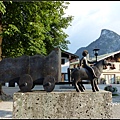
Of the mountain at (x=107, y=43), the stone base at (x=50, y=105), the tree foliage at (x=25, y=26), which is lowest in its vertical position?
the stone base at (x=50, y=105)

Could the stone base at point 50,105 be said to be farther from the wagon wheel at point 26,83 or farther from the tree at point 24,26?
the tree at point 24,26

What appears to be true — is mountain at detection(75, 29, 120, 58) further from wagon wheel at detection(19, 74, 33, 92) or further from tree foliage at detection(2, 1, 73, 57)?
wagon wheel at detection(19, 74, 33, 92)

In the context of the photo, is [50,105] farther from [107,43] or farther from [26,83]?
[107,43]

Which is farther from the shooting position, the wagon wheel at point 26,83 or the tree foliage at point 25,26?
the tree foliage at point 25,26

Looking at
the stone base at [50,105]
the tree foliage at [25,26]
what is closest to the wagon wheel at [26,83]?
the stone base at [50,105]

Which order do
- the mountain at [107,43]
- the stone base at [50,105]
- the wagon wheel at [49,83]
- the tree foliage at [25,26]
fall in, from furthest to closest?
the mountain at [107,43]
the tree foliage at [25,26]
the wagon wheel at [49,83]
the stone base at [50,105]

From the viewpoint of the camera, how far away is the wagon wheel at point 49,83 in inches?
217

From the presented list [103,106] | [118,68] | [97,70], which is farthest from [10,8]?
[118,68]

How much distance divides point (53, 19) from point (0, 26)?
3301 millimetres

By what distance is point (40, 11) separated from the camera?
35.4 feet

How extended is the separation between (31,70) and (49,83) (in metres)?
0.62

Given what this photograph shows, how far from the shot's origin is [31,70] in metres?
5.71

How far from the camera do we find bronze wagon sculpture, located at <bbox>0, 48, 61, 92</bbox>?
557 cm

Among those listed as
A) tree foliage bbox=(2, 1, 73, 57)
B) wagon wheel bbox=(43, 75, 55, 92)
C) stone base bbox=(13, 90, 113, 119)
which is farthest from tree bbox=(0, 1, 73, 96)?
stone base bbox=(13, 90, 113, 119)
